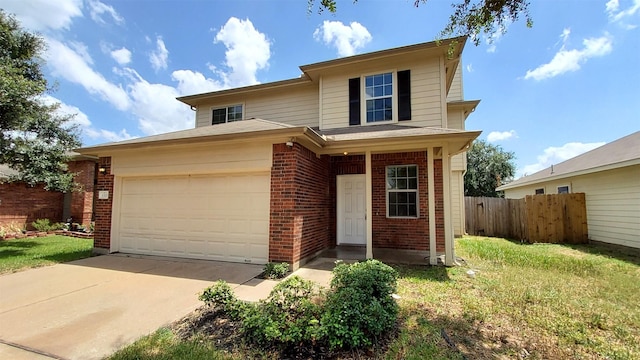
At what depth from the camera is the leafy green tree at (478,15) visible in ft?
14.7

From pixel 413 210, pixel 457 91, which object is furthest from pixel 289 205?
pixel 457 91

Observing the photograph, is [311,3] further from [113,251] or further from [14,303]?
[113,251]

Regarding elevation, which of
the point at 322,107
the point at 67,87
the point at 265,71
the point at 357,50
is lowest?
the point at 322,107

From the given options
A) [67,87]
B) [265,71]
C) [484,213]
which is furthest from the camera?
[484,213]

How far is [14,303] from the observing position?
12.7 ft

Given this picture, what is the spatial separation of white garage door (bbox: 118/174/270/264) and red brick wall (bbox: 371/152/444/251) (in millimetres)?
3465

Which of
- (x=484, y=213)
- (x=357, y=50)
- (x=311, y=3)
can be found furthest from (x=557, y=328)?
(x=484, y=213)

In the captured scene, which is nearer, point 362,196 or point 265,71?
point 362,196

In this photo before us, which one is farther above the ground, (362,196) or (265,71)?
(265,71)

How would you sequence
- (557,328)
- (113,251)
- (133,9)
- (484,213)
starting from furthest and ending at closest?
(484,213)
(133,9)
(113,251)
(557,328)

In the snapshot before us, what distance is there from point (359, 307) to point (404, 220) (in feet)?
16.9

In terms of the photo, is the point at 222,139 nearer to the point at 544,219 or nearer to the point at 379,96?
the point at 379,96

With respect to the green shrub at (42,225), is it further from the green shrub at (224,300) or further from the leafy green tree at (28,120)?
the green shrub at (224,300)

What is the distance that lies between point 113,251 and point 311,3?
25.4ft
